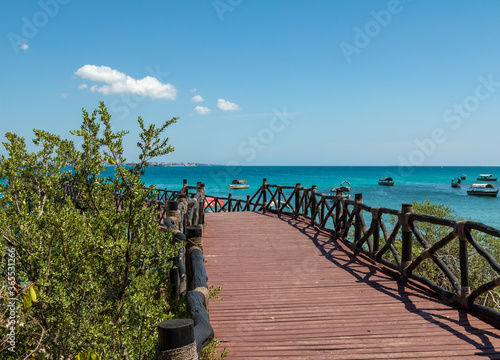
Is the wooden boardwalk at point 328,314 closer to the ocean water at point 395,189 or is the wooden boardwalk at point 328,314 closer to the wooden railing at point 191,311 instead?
the wooden railing at point 191,311

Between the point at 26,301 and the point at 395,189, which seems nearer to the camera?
the point at 26,301

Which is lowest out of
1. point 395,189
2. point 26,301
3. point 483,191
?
point 395,189

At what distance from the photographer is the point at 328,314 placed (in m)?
4.49

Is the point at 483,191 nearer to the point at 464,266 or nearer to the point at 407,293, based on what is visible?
the point at 407,293

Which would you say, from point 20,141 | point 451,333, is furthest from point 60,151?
point 451,333

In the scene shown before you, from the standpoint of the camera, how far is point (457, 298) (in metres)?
4.67

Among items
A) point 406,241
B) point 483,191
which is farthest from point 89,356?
point 483,191

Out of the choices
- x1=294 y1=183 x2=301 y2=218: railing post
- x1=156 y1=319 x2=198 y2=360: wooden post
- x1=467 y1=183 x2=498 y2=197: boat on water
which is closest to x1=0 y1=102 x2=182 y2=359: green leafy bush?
x1=156 y1=319 x2=198 y2=360: wooden post

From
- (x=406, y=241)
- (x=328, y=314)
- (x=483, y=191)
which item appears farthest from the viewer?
(x=483, y=191)

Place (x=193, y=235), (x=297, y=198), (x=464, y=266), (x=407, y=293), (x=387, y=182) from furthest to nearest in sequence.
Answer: (x=387, y=182), (x=297, y=198), (x=407, y=293), (x=193, y=235), (x=464, y=266)

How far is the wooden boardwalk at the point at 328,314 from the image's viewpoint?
3590 millimetres

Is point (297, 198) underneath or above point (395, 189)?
above

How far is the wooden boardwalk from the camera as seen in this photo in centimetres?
359

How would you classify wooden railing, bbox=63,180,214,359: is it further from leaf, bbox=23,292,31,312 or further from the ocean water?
the ocean water
